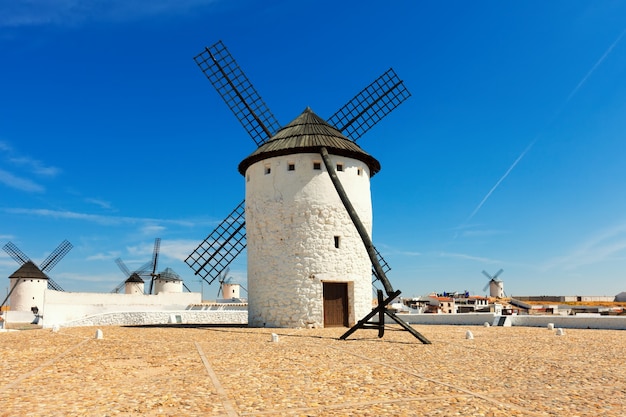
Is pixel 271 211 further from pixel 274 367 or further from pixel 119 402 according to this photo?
pixel 119 402

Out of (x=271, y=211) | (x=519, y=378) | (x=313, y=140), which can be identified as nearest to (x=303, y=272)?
(x=271, y=211)

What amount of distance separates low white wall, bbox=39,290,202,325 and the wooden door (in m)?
15.5

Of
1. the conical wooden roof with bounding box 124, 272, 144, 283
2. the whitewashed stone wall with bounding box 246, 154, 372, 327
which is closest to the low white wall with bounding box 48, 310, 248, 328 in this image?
the whitewashed stone wall with bounding box 246, 154, 372, 327

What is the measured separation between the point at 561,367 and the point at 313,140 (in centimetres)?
1315

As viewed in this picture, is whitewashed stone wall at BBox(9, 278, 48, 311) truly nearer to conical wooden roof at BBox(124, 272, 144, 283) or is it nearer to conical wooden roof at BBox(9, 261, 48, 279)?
conical wooden roof at BBox(9, 261, 48, 279)

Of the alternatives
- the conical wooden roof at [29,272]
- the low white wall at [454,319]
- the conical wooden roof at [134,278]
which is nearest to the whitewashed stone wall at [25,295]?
the conical wooden roof at [29,272]

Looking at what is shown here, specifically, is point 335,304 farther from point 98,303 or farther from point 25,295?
point 25,295

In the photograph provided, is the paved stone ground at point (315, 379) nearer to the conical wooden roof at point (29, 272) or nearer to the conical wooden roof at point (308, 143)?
the conical wooden roof at point (308, 143)

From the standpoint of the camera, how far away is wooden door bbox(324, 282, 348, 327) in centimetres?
1869

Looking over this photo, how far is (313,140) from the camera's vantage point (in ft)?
63.1

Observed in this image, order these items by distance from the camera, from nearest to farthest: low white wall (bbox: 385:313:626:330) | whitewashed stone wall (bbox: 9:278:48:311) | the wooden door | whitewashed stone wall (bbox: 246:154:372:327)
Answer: low white wall (bbox: 385:313:626:330) < whitewashed stone wall (bbox: 246:154:372:327) < the wooden door < whitewashed stone wall (bbox: 9:278:48:311)

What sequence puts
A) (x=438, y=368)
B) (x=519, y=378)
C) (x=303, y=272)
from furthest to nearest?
(x=303, y=272)
(x=438, y=368)
(x=519, y=378)

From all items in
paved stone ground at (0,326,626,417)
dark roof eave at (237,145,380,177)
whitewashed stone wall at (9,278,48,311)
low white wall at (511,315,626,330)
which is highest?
dark roof eave at (237,145,380,177)

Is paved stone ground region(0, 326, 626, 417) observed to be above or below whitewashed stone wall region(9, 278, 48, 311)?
below
